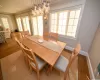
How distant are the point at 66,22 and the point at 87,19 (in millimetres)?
890

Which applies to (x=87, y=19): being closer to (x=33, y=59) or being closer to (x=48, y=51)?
(x=48, y=51)

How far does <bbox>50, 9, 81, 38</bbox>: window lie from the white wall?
25 cm

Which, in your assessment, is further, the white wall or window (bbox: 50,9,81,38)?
window (bbox: 50,9,81,38)

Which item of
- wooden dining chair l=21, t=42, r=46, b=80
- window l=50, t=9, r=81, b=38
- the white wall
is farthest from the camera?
window l=50, t=9, r=81, b=38

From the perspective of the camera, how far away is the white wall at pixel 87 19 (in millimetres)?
1683

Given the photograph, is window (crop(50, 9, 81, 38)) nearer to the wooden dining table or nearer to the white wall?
the white wall

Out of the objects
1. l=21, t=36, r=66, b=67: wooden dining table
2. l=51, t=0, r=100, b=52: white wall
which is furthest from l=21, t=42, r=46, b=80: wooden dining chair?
l=51, t=0, r=100, b=52: white wall

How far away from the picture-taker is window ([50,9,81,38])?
2.25 metres

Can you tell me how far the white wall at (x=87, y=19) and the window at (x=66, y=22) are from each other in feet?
0.84

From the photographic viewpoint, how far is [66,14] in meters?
2.42

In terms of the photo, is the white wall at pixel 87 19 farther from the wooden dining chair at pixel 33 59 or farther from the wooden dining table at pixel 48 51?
the wooden dining chair at pixel 33 59

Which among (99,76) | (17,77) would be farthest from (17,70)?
(99,76)

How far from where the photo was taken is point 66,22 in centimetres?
252

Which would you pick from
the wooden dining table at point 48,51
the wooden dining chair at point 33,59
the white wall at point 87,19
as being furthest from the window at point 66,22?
the wooden dining chair at point 33,59
